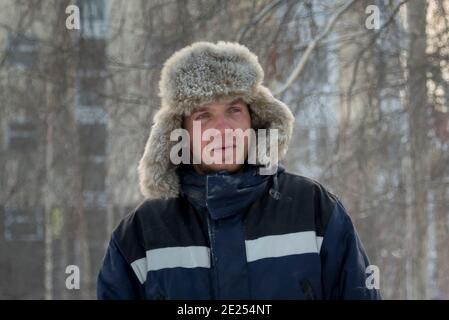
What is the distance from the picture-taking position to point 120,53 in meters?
8.88

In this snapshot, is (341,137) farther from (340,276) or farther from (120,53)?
(340,276)

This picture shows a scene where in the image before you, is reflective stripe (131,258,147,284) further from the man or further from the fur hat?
the fur hat

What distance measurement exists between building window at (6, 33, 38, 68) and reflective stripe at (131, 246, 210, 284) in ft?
22.2

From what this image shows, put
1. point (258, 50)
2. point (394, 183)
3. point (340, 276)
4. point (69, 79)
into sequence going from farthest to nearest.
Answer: point (69, 79) < point (394, 183) < point (258, 50) < point (340, 276)

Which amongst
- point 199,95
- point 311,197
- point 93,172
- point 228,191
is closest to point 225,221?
point 228,191

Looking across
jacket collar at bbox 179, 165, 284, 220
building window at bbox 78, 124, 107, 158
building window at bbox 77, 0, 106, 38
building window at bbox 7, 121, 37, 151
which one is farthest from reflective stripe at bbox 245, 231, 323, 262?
building window at bbox 7, 121, 37, 151

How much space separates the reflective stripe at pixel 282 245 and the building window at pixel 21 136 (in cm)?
771

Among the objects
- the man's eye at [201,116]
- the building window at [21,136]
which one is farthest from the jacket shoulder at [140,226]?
the building window at [21,136]

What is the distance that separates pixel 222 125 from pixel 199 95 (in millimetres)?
129

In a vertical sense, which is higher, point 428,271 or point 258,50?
point 258,50

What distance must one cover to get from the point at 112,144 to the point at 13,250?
1937mm

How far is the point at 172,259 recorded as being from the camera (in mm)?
2361

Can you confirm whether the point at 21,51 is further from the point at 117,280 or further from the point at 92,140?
the point at 117,280
